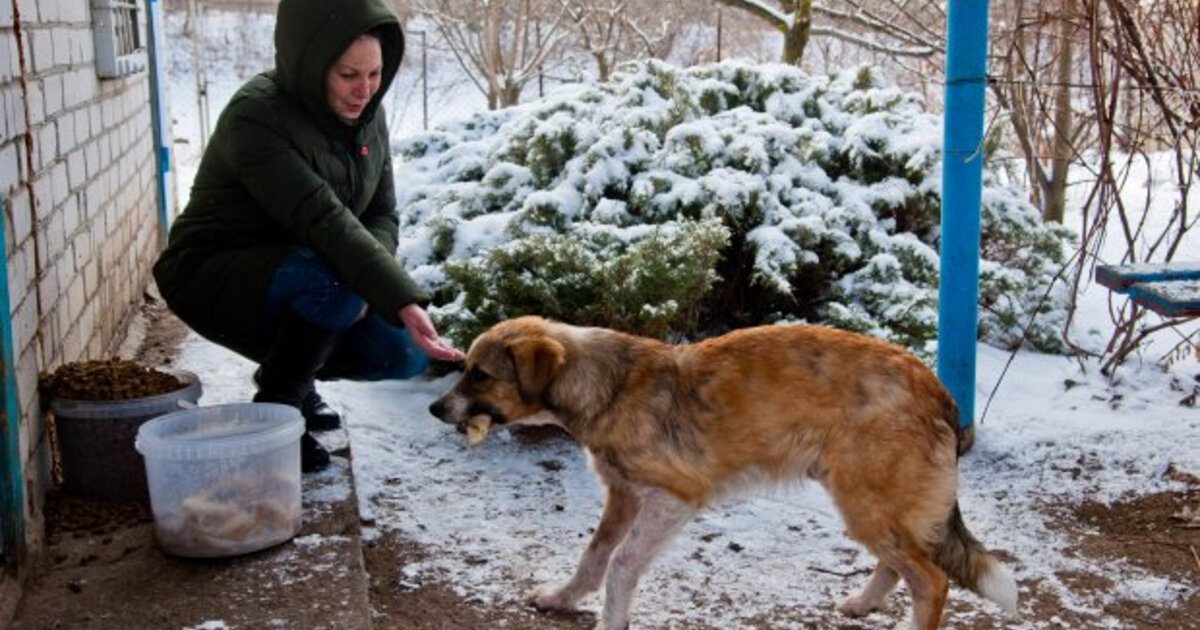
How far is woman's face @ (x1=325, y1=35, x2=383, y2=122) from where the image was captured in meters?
4.08

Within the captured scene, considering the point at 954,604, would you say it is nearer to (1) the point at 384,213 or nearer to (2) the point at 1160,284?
(2) the point at 1160,284

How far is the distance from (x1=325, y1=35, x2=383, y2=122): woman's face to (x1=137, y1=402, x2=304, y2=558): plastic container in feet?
3.84

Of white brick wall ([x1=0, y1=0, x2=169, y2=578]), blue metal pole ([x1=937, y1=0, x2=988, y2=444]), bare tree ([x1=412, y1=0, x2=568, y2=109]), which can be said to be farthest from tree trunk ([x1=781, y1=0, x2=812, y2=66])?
white brick wall ([x1=0, y1=0, x2=169, y2=578])

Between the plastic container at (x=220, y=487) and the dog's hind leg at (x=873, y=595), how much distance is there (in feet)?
6.15

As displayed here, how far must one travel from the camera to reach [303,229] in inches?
157

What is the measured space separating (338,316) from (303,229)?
1.26 feet

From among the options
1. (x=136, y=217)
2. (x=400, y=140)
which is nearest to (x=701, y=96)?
(x=400, y=140)

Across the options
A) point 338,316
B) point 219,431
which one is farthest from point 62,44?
point 219,431

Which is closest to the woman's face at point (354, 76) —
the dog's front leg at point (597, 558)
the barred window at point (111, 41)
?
the dog's front leg at point (597, 558)

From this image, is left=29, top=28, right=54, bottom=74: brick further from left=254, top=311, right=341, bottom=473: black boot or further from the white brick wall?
left=254, top=311, right=341, bottom=473: black boot

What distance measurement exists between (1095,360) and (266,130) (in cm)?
472

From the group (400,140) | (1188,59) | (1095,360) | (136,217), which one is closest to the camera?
(1188,59)

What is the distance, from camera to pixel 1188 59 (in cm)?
487

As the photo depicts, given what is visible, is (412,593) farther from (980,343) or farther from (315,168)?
(980,343)
